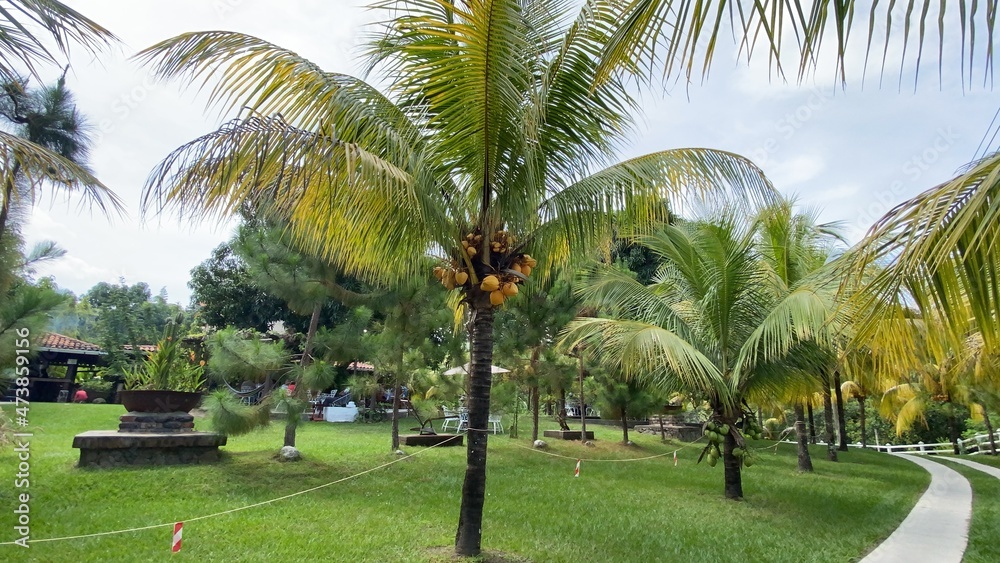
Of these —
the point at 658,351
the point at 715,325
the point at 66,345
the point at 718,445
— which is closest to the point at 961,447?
the point at 718,445

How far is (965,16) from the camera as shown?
1.88 metres

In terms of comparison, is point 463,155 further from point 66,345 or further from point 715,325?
point 66,345

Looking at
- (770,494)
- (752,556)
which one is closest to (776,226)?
(770,494)

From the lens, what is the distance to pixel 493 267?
17.8 ft

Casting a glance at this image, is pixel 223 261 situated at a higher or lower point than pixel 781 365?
higher

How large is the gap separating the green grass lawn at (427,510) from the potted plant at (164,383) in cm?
110

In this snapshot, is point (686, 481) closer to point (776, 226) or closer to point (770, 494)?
point (770, 494)

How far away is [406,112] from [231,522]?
460 centimetres

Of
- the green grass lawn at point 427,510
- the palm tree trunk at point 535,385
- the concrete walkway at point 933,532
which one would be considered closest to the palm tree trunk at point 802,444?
the green grass lawn at point 427,510

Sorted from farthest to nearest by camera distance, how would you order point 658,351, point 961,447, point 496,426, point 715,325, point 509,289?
point 961,447
point 496,426
point 715,325
point 658,351
point 509,289

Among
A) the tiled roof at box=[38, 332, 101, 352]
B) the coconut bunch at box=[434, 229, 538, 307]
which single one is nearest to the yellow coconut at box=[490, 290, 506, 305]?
the coconut bunch at box=[434, 229, 538, 307]

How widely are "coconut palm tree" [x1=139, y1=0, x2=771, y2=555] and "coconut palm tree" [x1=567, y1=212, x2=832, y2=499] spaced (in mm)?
2409

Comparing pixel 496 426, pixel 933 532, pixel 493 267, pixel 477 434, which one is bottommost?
pixel 933 532

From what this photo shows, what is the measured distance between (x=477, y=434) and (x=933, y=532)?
6.03 meters
